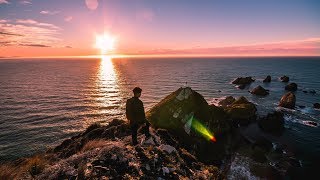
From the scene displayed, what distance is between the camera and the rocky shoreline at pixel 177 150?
11133 millimetres

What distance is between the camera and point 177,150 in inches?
630

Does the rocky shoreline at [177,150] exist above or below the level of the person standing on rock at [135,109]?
below

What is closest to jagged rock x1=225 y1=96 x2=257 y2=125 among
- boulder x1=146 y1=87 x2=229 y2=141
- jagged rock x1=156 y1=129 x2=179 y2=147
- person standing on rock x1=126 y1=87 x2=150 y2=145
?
boulder x1=146 y1=87 x2=229 y2=141

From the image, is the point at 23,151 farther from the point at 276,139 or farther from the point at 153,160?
the point at 276,139

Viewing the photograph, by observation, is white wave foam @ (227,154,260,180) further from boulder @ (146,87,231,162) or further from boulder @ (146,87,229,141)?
boulder @ (146,87,229,141)

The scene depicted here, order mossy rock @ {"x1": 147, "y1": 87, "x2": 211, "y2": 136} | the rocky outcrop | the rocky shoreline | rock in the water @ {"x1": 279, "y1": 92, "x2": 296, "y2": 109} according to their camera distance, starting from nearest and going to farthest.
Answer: the rocky outcrop
the rocky shoreline
mossy rock @ {"x1": 147, "y1": 87, "x2": 211, "y2": 136}
rock in the water @ {"x1": 279, "y1": 92, "x2": 296, "y2": 109}

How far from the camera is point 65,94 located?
63.3 metres

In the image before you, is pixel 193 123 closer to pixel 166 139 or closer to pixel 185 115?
pixel 185 115

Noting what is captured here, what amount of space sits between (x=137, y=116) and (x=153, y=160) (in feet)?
8.45

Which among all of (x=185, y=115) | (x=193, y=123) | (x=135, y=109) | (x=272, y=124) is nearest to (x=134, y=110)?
(x=135, y=109)

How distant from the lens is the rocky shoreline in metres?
11.1

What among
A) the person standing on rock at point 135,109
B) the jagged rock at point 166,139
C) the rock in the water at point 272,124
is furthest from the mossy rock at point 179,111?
the rock in the water at point 272,124

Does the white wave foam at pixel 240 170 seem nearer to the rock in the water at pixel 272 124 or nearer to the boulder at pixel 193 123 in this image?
the boulder at pixel 193 123

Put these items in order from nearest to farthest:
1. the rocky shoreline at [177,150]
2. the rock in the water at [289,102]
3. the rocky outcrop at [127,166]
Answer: the rocky outcrop at [127,166]
the rocky shoreline at [177,150]
the rock in the water at [289,102]
